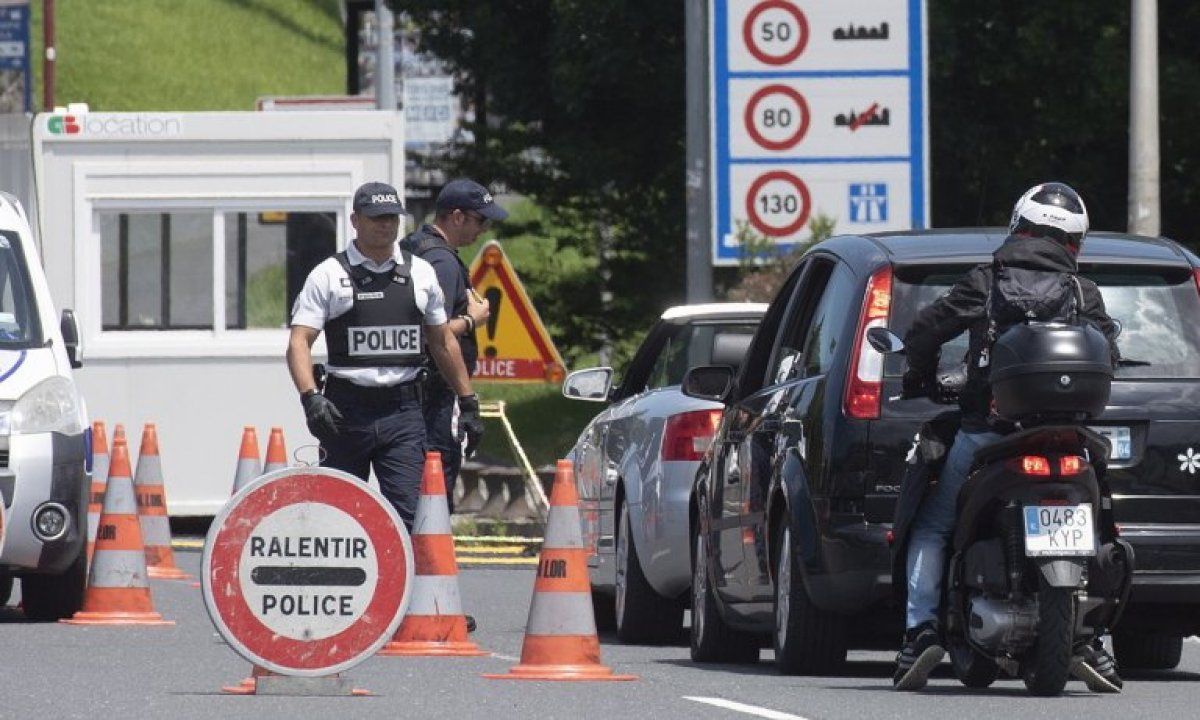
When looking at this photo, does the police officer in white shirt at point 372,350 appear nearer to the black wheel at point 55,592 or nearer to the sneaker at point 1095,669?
the black wheel at point 55,592

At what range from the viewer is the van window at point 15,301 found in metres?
14.8

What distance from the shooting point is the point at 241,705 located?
10.1m

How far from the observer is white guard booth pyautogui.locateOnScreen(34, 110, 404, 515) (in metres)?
22.2

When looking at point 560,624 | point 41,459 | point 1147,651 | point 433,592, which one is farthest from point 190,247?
point 560,624

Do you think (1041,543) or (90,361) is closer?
(1041,543)

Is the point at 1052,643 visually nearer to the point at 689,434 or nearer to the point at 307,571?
the point at 307,571

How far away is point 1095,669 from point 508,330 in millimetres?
12767

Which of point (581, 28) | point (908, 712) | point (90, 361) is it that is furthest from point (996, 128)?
point (908, 712)

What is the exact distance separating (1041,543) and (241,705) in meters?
2.46

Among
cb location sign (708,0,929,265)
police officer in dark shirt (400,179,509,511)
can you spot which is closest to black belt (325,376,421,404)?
police officer in dark shirt (400,179,509,511)

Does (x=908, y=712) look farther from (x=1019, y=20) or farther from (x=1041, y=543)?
(x=1019, y=20)

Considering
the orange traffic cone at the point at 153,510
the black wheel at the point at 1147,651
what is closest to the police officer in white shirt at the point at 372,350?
the black wheel at the point at 1147,651

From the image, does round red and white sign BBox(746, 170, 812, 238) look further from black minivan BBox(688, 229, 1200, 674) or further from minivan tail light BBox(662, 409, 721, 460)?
black minivan BBox(688, 229, 1200, 674)

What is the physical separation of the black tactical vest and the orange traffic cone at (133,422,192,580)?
4.65m
